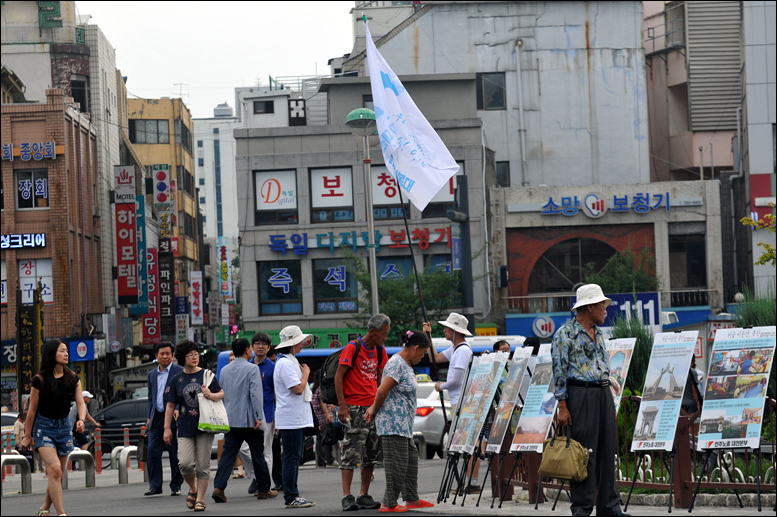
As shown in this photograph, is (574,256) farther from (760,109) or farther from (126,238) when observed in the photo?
(126,238)

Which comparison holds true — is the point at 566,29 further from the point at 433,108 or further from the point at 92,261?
the point at 92,261

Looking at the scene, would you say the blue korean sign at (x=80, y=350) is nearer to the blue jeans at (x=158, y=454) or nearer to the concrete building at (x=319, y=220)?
the concrete building at (x=319, y=220)

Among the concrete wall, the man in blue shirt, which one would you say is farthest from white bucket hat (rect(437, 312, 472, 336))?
the concrete wall

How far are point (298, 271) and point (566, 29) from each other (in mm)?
18041

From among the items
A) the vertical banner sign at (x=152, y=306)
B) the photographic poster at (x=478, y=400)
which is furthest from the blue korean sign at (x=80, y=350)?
the photographic poster at (x=478, y=400)

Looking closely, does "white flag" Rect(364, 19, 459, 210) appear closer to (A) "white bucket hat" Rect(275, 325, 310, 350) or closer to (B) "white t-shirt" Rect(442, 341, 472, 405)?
(B) "white t-shirt" Rect(442, 341, 472, 405)

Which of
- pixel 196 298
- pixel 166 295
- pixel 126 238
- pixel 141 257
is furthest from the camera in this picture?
pixel 196 298

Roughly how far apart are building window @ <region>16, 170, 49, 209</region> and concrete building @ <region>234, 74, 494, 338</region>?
786 cm

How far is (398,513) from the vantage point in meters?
9.20

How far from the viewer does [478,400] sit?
1016 cm

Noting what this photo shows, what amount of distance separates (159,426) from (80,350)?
89.7ft

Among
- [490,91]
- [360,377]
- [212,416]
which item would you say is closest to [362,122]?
[212,416]

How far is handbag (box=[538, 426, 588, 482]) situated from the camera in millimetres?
7613

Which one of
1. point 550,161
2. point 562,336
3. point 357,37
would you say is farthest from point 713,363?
point 357,37
